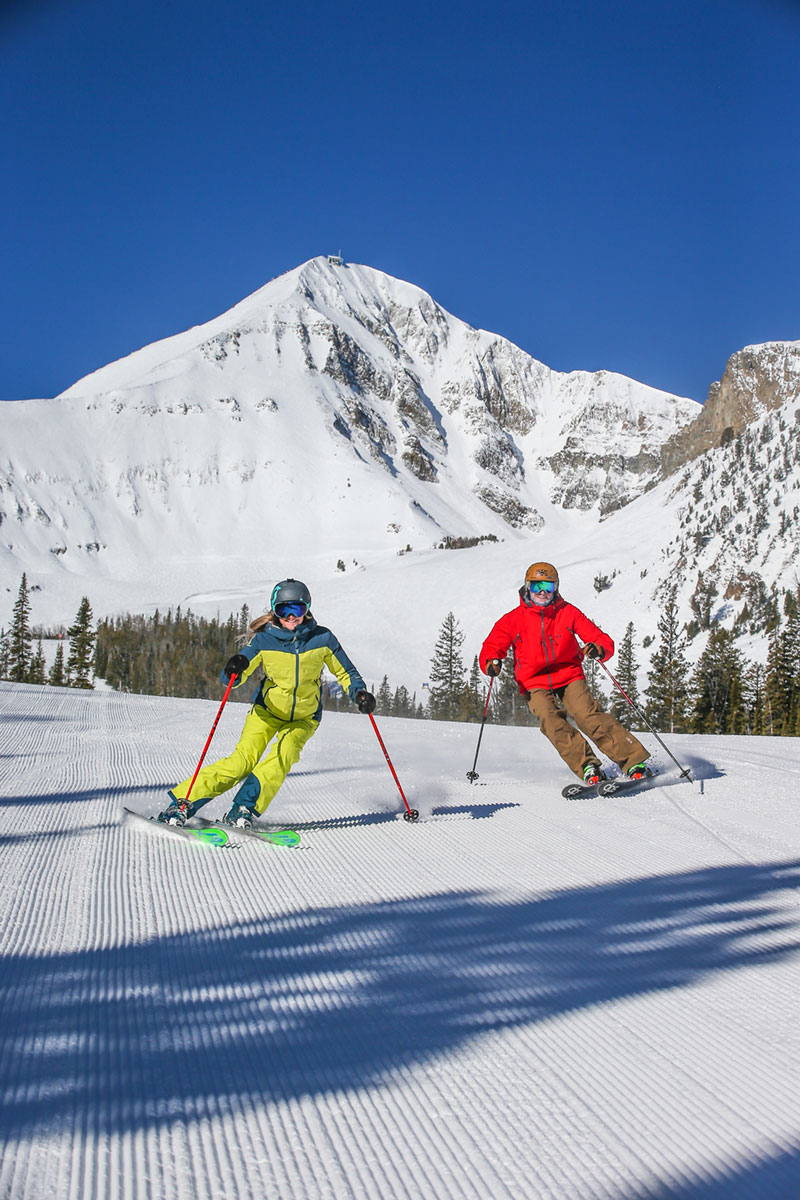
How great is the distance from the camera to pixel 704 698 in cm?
4103

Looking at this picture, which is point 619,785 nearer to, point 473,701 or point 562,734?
point 562,734

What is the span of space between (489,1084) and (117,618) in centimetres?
11913

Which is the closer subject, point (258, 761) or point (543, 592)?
point (258, 761)

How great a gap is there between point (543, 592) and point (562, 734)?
1.20m

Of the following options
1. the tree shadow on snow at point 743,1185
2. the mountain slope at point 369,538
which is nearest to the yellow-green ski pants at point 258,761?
the tree shadow on snow at point 743,1185

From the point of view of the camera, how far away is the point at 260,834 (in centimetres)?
478

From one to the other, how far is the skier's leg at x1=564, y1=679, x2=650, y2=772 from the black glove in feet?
9.50

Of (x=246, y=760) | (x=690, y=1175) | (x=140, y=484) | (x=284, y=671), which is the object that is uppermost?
(x=140, y=484)

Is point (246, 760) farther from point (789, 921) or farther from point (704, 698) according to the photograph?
point (704, 698)

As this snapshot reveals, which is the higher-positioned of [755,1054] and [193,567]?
[193,567]

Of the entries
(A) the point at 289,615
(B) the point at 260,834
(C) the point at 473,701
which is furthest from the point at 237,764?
(C) the point at 473,701

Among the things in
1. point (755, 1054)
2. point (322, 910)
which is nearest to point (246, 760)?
point (322, 910)

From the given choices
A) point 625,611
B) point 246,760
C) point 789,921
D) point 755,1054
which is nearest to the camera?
point 755,1054

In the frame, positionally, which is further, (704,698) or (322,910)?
(704,698)
